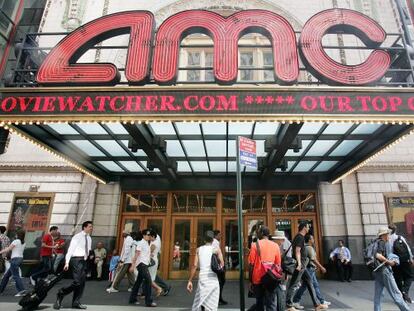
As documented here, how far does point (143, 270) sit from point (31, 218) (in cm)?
954


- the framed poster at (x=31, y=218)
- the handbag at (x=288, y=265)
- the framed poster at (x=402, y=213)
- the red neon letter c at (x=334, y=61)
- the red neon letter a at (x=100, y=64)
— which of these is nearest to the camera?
the handbag at (x=288, y=265)

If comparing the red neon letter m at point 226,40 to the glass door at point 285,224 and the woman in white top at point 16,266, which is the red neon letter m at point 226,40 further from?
the glass door at point 285,224

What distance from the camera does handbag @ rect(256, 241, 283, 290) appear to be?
502cm

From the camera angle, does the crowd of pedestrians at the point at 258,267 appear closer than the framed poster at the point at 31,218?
Yes

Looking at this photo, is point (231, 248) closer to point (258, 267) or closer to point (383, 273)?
point (383, 273)

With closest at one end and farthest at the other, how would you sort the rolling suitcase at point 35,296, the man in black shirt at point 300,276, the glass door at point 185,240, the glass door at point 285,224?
1. the rolling suitcase at point 35,296
2. the man in black shirt at point 300,276
3. the glass door at point 185,240
4. the glass door at point 285,224

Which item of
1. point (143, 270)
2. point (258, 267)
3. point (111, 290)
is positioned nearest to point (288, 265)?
point (258, 267)

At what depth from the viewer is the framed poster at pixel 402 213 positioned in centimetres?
1322

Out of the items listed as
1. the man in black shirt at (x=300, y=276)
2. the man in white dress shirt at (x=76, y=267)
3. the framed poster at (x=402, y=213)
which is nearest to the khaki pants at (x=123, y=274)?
the man in white dress shirt at (x=76, y=267)

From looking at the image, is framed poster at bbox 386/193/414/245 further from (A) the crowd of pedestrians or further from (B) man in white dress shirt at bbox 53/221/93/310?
(B) man in white dress shirt at bbox 53/221/93/310

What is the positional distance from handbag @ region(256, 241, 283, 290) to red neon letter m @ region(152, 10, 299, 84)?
544 centimetres

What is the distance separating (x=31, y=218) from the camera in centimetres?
1424

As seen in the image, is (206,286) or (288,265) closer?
(206,286)

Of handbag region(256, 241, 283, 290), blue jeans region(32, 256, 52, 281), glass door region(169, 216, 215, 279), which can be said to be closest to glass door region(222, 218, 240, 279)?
glass door region(169, 216, 215, 279)
